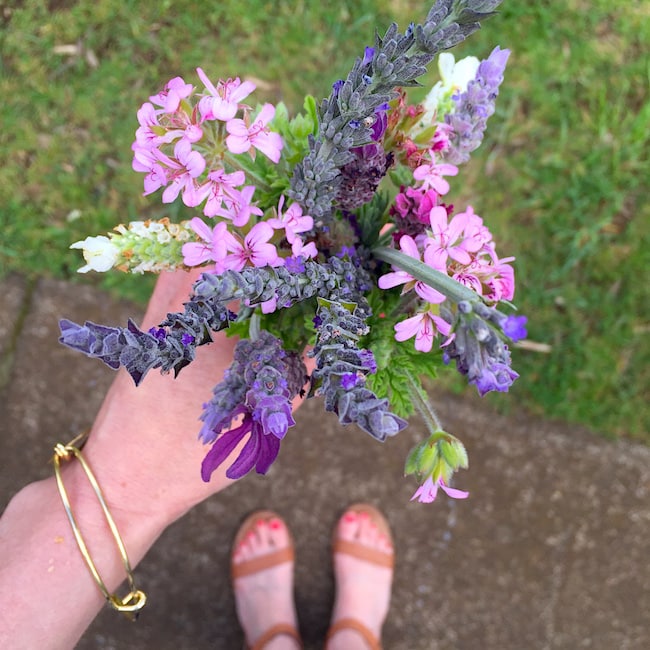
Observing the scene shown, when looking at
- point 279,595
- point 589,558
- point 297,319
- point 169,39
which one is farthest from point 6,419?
point 589,558

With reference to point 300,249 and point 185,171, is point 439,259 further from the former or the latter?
point 185,171

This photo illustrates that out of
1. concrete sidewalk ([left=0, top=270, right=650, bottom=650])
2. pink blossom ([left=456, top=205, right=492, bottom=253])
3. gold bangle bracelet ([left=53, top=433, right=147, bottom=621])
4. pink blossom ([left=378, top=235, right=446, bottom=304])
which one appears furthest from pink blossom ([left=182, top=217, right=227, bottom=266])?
concrete sidewalk ([left=0, top=270, right=650, bottom=650])

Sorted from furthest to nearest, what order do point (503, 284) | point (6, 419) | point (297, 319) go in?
point (6, 419), point (297, 319), point (503, 284)

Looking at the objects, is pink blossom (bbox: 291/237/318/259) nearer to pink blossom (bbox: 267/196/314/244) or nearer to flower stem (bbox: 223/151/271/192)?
pink blossom (bbox: 267/196/314/244)

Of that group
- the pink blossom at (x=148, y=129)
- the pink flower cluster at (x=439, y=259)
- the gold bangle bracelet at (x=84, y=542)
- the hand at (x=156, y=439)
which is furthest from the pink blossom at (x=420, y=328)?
the gold bangle bracelet at (x=84, y=542)

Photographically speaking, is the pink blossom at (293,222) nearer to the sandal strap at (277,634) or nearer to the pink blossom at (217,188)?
the pink blossom at (217,188)

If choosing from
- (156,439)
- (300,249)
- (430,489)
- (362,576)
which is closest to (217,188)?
(300,249)

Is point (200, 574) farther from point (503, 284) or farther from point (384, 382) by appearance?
point (503, 284)
